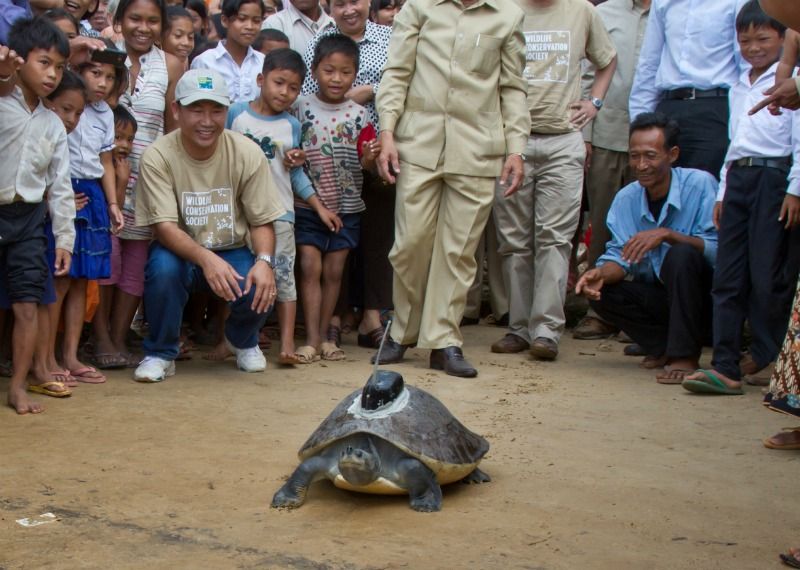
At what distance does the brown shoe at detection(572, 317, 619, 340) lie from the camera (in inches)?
286

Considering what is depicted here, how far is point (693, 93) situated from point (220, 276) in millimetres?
3216

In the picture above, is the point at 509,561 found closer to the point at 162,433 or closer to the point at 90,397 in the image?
the point at 162,433

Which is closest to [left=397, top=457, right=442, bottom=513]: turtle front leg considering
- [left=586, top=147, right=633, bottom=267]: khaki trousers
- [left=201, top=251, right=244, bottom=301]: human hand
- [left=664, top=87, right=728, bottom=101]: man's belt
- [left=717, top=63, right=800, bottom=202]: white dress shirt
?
[left=201, top=251, right=244, bottom=301]: human hand

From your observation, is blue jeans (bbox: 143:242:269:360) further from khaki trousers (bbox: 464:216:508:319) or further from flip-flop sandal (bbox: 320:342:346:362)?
khaki trousers (bbox: 464:216:508:319)

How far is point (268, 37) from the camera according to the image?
22.0 ft

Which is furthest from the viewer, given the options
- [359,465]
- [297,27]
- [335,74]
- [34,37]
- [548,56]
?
[297,27]

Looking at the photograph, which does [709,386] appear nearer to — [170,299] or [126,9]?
[170,299]

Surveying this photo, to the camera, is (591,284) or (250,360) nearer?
(250,360)

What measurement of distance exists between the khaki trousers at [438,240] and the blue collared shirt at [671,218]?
0.90 meters

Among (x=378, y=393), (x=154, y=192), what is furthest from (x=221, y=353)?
(x=378, y=393)

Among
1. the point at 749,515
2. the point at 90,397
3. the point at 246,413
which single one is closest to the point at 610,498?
the point at 749,515

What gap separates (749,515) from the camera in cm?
365

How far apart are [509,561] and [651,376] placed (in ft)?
10.1

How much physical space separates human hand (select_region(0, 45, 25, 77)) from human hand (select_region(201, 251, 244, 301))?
132 cm
